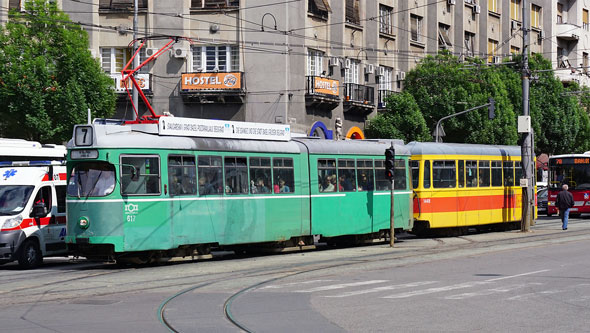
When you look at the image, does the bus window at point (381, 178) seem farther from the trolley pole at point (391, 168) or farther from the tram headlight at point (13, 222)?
the tram headlight at point (13, 222)

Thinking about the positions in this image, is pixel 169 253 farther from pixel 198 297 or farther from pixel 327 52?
pixel 327 52

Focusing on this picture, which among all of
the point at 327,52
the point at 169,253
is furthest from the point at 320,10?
the point at 169,253

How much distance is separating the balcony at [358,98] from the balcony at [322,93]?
162 cm

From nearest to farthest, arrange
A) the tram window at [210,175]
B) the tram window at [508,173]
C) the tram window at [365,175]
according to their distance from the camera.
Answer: the tram window at [210,175] < the tram window at [365,175] < the tram window at [508,173]

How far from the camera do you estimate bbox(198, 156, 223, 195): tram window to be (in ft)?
68.0

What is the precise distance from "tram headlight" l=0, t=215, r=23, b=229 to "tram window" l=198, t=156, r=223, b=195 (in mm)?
3949

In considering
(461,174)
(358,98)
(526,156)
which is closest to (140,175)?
(461,174)

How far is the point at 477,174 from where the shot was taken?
3119cm

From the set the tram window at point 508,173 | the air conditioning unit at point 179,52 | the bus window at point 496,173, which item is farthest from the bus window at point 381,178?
the air conditioning unit at point 179,52

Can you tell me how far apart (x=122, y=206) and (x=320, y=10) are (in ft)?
83.6

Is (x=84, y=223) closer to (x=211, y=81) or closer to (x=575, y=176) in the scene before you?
(x=211, y=81)

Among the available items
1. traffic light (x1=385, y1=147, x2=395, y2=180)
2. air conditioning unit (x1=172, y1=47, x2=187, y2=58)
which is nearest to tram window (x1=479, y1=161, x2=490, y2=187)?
traffic light (x1=385, y1=147, x2=395, y2=180)

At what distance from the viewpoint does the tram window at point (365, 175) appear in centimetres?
2558

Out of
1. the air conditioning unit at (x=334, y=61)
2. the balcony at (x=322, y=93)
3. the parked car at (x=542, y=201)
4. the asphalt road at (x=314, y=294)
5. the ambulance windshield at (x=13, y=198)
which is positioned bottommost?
the asphalt road at (x=314, y=294)
